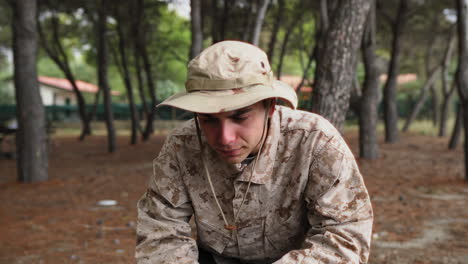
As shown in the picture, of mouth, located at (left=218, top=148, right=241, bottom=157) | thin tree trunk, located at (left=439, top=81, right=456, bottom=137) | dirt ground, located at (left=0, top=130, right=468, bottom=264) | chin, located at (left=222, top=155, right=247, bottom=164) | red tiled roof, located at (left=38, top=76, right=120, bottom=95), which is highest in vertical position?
mouth, located at (left=218, top=148, right=241, bottom=157)

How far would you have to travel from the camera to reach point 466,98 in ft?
24.1

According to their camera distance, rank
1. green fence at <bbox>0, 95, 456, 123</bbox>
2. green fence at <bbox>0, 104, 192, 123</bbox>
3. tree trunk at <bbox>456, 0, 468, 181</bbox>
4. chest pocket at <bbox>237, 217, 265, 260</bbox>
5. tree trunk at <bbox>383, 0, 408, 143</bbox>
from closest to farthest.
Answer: chest pocket at <bbox>237, 217, 265, 260</bbox>
tree trunk at <bbox>456, 0, 468, 181</bbox>
tree trunk at <bbox>383, 0, 408, 143</bbox>
green fence at <bbox>0, 95, 456, 123</bbox>
green fence at <bbox>0, 104, 192, 123</bbox>

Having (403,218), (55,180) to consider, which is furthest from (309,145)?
(55,180)

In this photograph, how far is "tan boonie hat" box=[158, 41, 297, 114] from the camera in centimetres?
195

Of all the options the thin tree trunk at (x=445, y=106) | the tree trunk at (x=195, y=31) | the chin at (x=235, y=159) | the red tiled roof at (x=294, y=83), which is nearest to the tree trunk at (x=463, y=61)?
the red tiled roof at (x=294, y=83)

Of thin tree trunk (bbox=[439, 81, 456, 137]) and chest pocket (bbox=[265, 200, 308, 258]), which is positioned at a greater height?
chest pocket (bbox=[265, 200, 308, 258])

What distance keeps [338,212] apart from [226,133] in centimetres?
61

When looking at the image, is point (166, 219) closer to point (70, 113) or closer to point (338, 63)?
point (338, 63)

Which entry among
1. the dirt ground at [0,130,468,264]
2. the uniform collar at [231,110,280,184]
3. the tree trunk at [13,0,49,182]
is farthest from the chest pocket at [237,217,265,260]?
the tree trunk at [13,0,49,182]

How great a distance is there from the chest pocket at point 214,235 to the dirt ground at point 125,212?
2138mm

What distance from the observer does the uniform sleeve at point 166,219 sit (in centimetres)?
225

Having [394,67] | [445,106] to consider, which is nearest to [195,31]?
[394,67]

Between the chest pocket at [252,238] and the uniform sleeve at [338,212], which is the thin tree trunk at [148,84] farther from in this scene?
the uniform sleeve at [338,212]

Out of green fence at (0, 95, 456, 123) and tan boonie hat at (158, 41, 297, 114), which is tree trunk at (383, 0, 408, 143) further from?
green fence at (0, 95, 456, 123)
